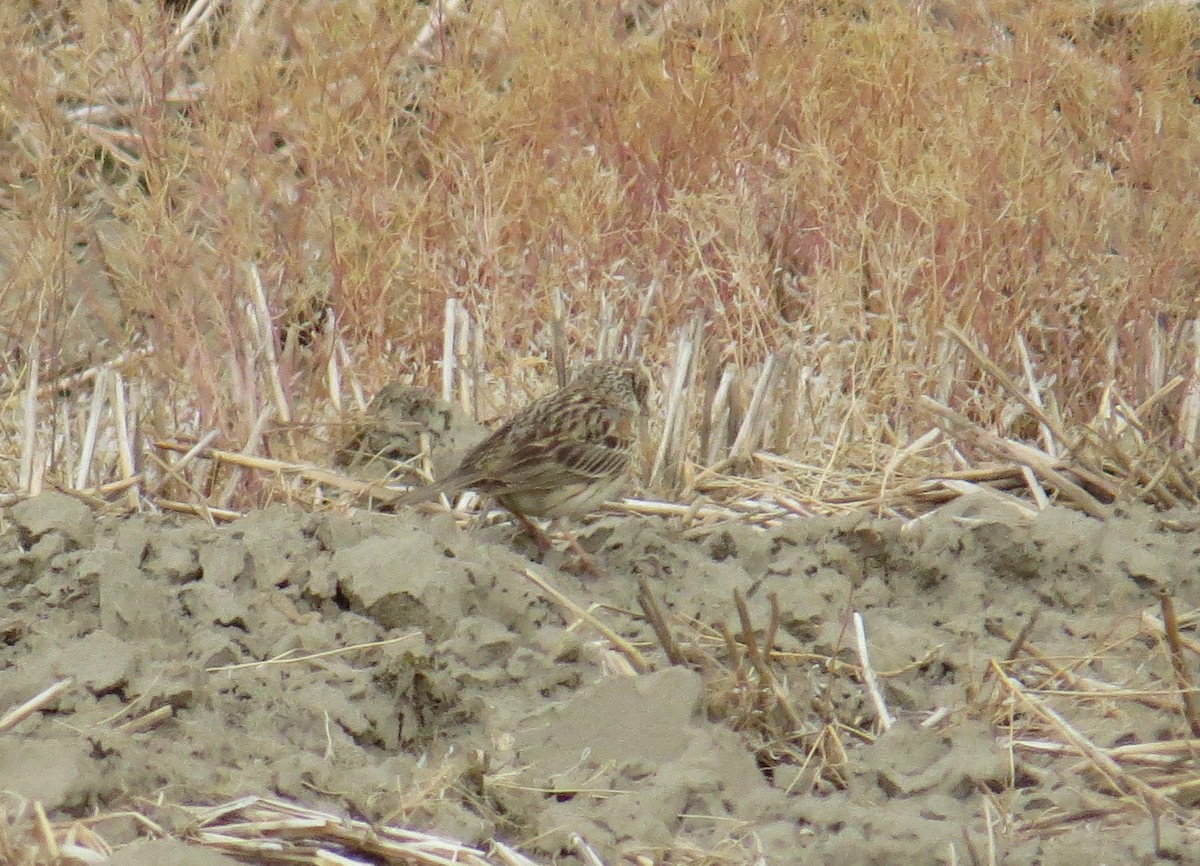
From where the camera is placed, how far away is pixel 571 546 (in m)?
4.79

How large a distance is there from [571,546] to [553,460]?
30 centimetres

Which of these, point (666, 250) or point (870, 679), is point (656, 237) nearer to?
point (666, 250)

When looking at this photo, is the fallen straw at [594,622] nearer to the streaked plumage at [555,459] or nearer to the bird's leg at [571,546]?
the bird's leg at [571,546]

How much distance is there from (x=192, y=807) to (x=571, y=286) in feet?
12.8

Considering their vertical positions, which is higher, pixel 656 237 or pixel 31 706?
pixel 31 706

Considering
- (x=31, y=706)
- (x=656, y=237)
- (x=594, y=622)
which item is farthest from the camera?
(x=656, y=237)

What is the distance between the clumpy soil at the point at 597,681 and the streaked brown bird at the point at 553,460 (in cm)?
25

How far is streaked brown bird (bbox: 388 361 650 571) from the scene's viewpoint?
4918mm

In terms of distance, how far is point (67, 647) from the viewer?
3.66m

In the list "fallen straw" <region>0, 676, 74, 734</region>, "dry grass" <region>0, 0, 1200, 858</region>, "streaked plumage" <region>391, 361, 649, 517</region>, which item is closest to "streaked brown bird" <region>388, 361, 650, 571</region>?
"streaked plumage" <region>391, 361, 649, 517</region>

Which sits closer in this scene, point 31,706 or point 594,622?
point 31,706

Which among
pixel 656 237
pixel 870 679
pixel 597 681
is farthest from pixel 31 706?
pixel 656 237

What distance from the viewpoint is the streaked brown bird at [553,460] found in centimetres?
492

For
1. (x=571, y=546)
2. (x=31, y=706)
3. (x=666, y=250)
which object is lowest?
(x=571, y=546)
